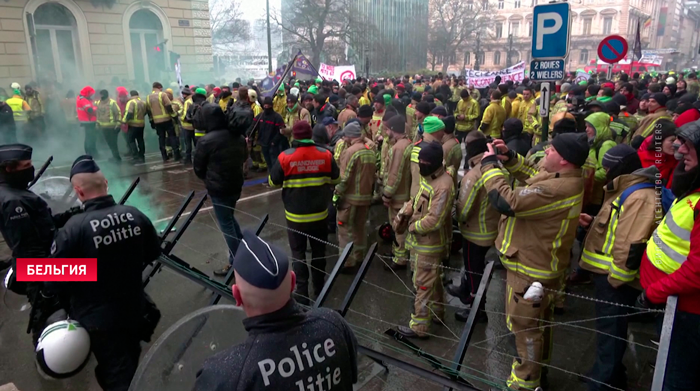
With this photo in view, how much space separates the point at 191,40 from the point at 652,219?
22.7 meters

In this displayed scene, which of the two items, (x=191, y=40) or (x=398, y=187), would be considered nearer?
(x=398, y=187)

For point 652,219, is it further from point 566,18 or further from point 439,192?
point 566,18

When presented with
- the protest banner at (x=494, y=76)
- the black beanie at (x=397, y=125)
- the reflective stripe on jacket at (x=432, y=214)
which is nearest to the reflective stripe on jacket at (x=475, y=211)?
the reflective stripe on jacket at (x=432, y=214)

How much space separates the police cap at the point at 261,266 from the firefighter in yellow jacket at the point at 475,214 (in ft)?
10.1

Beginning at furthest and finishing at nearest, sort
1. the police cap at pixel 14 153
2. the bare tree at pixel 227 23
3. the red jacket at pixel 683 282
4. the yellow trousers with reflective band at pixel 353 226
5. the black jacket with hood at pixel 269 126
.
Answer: the bare tree at pixel 227 23 < the black jacket with hood at pixel 269 126 < the yellow trousers with reflective band at pixel 353 226 < the police cap at pixel 14 153 < the red jacket at pixel 683 282

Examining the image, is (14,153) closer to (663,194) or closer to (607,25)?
(663,194)

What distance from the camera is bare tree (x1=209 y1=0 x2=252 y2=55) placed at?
167 feet

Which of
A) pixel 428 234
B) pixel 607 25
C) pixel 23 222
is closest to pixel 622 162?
pixel 428 234

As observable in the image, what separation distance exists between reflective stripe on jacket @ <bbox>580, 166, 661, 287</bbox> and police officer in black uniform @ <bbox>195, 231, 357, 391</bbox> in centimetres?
237

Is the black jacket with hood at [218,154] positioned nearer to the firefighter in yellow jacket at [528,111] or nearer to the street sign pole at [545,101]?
the street sign pole at [545,101]

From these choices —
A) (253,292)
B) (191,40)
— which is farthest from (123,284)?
(191,40)

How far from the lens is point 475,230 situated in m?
4.67

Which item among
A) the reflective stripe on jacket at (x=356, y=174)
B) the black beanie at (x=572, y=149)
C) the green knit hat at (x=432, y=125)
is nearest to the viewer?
the black beanie at (x=572, y=149)

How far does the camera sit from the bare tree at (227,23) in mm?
50750
